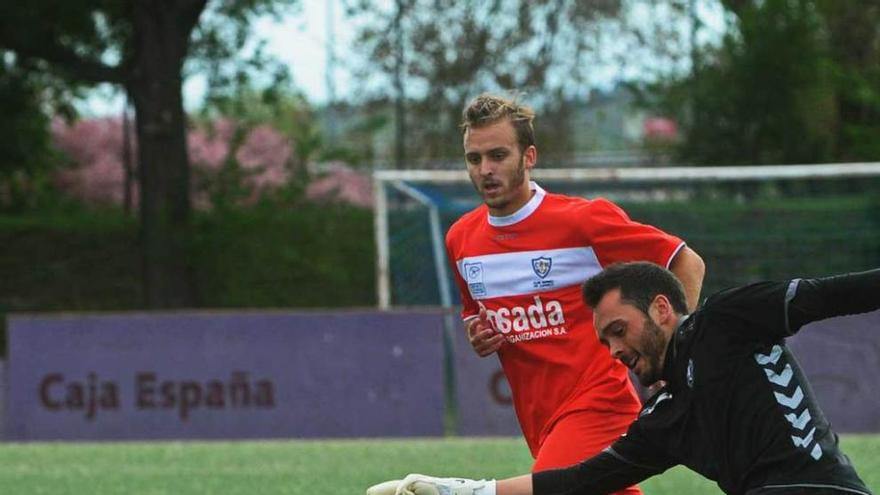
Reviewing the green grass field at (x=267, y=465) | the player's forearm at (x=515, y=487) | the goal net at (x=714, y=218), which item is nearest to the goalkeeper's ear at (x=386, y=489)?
the player's forearm at (x=515, y=487)

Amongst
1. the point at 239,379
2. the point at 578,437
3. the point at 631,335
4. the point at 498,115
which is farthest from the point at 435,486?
the point at 239,379

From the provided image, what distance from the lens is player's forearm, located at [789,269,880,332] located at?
4379 mm

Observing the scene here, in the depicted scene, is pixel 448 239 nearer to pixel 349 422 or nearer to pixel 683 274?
pixel 683 274

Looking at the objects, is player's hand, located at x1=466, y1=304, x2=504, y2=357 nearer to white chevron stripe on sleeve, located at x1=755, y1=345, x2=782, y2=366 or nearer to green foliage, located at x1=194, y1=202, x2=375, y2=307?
white chevron stripe on sleeve, located at x1=755, y1=345, x2=782, y2=366

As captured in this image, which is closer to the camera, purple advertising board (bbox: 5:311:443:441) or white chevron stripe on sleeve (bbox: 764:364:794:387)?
white chevron stripe on sleeve (bbox: 764:364:794:387)

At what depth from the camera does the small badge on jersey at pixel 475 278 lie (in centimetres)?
654

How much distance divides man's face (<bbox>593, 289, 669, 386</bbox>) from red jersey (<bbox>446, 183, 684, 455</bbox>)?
135 centimetres

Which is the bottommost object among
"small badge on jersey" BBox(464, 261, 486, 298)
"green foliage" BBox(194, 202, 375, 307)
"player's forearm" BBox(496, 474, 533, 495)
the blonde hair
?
"green foliage" BBox(194, 202, 375, 307)

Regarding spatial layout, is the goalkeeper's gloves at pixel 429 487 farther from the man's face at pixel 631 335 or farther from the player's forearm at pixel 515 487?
the man's face at pixel 631 335

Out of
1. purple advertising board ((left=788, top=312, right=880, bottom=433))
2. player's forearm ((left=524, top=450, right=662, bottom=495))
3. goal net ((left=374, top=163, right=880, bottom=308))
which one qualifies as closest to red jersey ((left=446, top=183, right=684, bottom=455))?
player's forearm ((left=524, top=450, right=662, bottom=495))

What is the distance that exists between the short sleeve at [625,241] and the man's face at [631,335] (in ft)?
4.78

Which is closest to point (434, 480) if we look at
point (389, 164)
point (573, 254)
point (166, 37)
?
point (573, 254)

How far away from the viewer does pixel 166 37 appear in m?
23.3

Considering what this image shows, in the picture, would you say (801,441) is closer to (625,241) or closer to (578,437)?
(578,437)
